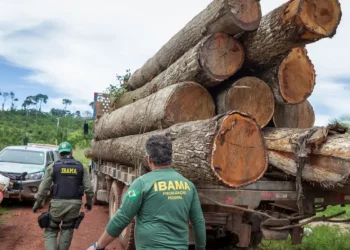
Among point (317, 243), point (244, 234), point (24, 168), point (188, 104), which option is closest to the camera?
point (244, 234)

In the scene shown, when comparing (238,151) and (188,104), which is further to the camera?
(188,104)

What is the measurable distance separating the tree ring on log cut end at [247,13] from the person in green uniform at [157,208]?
2804 mm

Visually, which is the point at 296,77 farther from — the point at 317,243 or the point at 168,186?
the point at 168,186

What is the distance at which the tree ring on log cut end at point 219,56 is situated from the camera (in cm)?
558

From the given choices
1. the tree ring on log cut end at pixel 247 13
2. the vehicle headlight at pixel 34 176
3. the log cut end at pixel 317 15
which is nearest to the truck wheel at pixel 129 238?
the tree ring on log cut end at pixel 247 13

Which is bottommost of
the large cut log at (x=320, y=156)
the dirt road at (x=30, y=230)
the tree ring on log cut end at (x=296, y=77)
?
the dirt road at (x=30, y=230)

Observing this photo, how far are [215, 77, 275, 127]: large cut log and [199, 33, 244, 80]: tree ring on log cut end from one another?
0.79 feet

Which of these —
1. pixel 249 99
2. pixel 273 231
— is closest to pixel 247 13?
pixel 249 99

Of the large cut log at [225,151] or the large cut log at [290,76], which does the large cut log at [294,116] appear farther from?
the large cut log at [225,151]

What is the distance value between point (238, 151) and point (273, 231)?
5.23ft

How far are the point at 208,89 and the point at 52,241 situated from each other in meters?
3.04

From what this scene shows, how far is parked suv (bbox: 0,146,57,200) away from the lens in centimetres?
1027

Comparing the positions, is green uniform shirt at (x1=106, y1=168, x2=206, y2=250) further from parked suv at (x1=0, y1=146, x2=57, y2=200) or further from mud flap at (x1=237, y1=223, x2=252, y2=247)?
parked suv at (x1=0, y1=146, x2=57, y2=200)

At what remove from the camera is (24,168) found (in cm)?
1090
